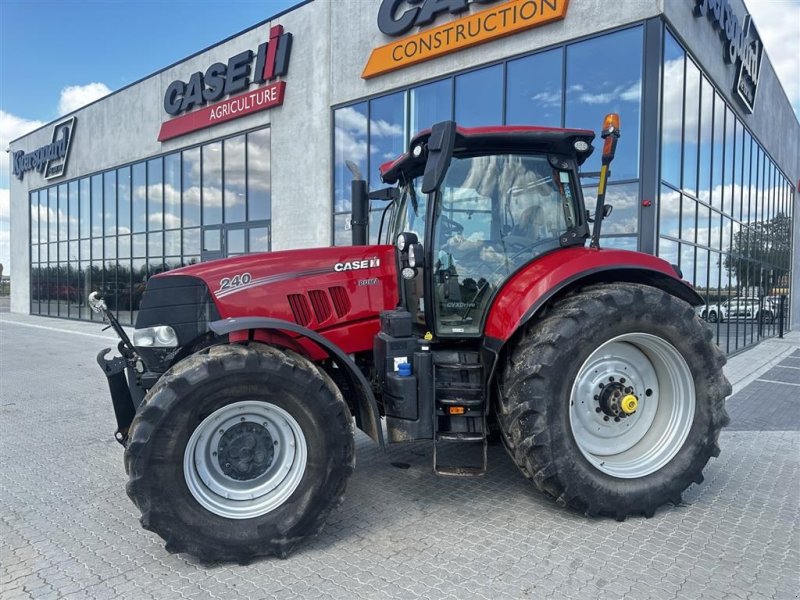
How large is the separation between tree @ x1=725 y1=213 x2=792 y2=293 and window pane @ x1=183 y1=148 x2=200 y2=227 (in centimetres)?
1406

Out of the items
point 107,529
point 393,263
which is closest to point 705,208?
point 393,263

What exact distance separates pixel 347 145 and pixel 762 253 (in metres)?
11.8

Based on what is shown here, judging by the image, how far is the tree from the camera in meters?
13.1

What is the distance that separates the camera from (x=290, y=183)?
44.5ft

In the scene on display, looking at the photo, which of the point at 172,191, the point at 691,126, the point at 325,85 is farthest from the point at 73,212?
the point at 691,126

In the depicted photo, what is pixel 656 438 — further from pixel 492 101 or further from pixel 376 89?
pixel 376 89

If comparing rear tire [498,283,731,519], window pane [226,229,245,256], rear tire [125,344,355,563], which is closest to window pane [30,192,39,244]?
window pane [226,229,245,256]

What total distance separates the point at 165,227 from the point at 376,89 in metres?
9.30

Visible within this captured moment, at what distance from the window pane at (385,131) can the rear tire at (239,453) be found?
8990 mm

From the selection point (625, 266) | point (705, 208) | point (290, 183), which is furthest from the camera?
point (290, 183)

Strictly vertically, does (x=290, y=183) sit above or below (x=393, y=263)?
above

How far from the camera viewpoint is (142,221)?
1853cm

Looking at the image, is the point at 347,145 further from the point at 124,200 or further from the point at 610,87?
the point at 124,200

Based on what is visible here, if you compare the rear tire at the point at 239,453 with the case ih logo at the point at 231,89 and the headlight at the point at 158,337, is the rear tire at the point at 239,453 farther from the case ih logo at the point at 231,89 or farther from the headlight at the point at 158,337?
the case ih logo at the point at 231,89
